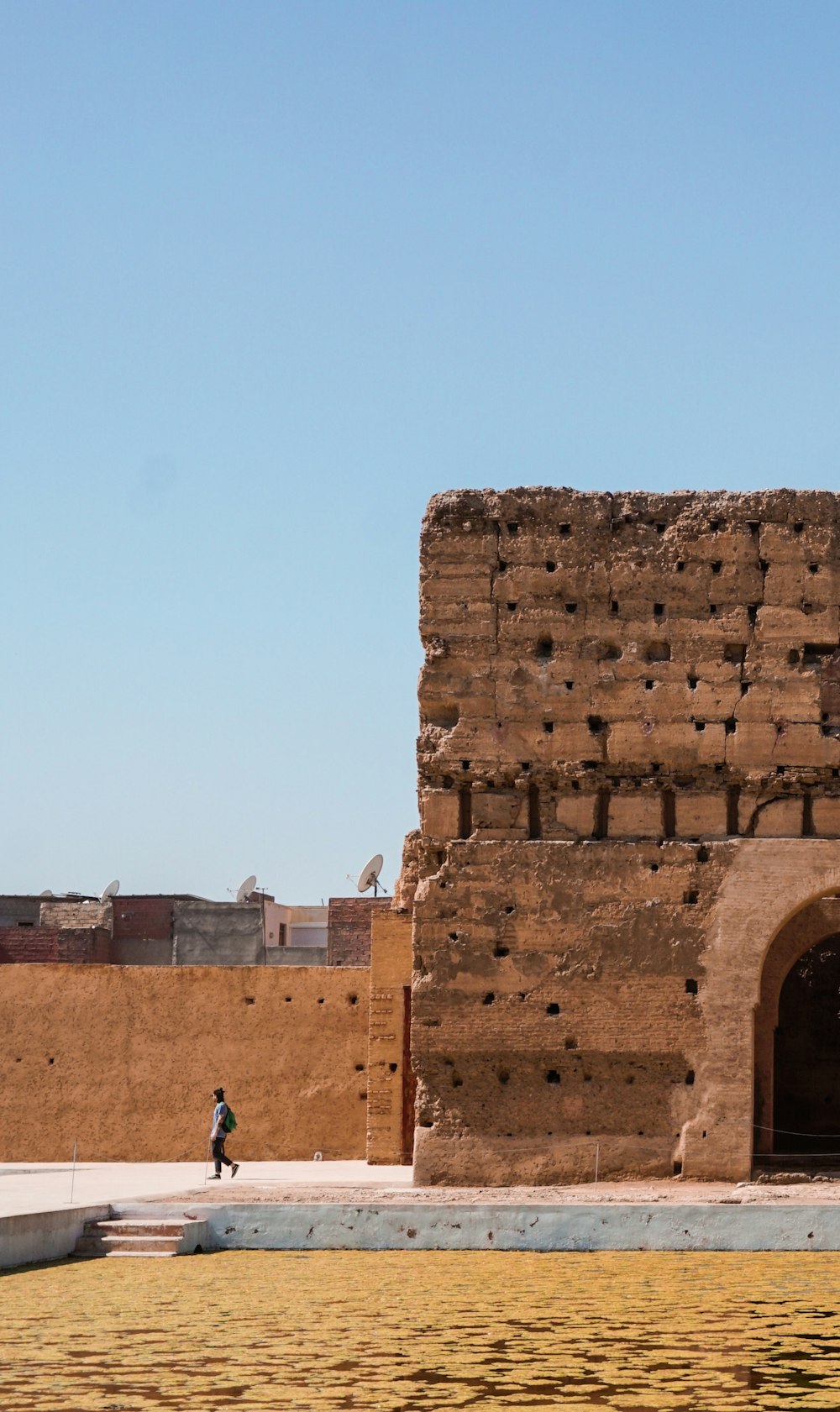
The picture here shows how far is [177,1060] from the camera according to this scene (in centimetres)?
1888

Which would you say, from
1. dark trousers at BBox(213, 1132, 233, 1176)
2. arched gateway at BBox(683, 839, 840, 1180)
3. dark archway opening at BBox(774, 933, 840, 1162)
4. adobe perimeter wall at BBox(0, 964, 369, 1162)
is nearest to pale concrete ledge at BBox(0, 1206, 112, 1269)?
dark trousers at BBox(213, 1132, 233, 1176)

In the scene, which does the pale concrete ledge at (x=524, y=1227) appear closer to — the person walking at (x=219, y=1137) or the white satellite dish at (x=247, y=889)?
the person walking at (x=219, y=1137)

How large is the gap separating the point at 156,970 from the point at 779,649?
753 centimetres

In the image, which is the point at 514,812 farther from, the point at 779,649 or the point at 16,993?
the point at 16,993

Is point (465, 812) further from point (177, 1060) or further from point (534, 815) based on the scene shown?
point (177, 1060)

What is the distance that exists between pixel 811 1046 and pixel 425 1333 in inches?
377

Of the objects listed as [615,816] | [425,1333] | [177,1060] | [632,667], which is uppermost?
[632,667]

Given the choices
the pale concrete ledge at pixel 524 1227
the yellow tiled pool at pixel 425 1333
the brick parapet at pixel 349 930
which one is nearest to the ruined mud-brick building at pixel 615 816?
the pale concrete ledge at pixel 524 1227

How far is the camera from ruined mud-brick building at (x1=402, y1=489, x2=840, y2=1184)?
47.2 feet

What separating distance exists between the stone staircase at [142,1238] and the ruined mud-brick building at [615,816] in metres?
2.32

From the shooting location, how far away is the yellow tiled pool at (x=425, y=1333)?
318 inches

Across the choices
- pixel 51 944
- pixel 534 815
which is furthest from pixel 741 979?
pixel 51 944

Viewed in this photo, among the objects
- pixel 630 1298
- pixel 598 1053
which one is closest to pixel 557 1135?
pixel 598 1053

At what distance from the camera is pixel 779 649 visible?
49.1 ft
